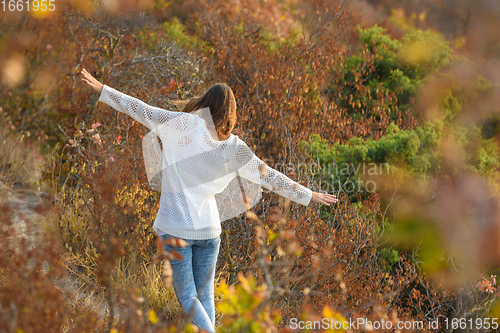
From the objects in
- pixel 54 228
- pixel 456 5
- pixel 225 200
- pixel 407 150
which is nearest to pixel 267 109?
pixel 407 150

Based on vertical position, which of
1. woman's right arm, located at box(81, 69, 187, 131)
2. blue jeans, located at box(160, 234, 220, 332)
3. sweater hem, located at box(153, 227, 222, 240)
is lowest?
blue jeans, located at box(160, 234, 220, 332)

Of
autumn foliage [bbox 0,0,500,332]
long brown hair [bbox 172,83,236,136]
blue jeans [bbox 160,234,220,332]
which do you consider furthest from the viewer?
autumn foliage [bbox 0,0,500,332]

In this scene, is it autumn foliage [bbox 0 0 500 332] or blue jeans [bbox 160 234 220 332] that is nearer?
blue jeans [bbox 160 234 220 332]

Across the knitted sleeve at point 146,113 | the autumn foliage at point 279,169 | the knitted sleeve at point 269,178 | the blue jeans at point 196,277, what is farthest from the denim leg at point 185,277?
the knitted sleeve at point 146,113

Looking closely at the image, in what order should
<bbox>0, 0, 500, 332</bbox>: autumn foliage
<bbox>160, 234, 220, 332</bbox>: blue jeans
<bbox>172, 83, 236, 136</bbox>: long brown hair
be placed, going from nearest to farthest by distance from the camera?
<bbox>160, 234, 220, 332</bbox>: blue jeans → <bbox>172, 83, 236, 136</bbox>: long brown hair → <bbox>0, 0, 500, 332</bbox>: autumn foliage

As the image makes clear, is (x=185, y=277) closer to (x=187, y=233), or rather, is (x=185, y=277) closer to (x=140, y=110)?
(x=187, y=233)

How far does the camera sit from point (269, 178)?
2287 mm

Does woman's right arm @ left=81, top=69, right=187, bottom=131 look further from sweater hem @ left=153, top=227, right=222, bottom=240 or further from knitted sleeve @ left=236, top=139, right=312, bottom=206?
sweater hem @ left=153, top=227, right=222, bottom=240

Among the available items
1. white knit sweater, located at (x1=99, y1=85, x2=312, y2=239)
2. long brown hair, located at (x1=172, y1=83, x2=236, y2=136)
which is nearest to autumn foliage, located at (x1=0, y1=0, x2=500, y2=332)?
white knit sweater, located at (x1=99, y1=85, x2=312, y2=239)

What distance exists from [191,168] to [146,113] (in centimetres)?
39

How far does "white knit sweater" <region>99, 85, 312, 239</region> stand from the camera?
2.13m

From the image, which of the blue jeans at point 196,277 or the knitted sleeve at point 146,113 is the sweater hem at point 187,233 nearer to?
the blue jeans at point 196,277

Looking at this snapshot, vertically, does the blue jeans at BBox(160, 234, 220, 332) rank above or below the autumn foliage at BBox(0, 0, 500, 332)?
above

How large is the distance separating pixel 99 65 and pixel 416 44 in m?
4.26
